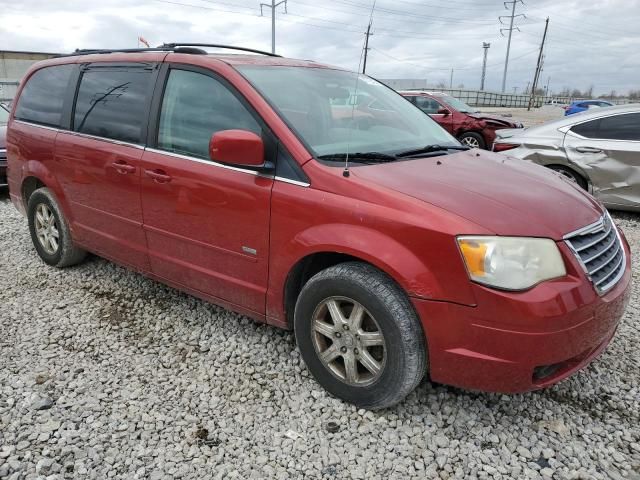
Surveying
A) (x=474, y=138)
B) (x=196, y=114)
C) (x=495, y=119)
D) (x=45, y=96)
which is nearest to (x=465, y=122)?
(x=474, y=138)

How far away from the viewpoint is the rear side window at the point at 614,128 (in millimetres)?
6176

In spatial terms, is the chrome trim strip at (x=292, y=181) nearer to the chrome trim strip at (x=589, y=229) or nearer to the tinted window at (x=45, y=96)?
the chrome trim strip at (x=589, y=229)

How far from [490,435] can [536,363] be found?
1.68 feet

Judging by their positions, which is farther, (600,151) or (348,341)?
(600,151)

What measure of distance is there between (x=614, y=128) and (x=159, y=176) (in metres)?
5.64

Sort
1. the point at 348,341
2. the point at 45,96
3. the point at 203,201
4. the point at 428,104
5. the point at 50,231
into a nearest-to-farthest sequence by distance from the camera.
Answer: the point at 348,341
the point at 203,201
the point at 45,96
the point at 50,231
the point at 428,104

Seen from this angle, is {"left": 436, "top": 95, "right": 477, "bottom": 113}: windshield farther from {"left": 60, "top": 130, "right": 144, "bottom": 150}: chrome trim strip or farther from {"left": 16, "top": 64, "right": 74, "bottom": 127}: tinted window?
{"left": 60, "top": 130, "right": 144, "bottom": 150}: chrome trim strip

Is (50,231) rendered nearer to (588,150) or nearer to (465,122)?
(588,150)

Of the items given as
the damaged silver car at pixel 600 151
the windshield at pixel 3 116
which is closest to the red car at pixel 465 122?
the damaged silver car at pixel 600 151

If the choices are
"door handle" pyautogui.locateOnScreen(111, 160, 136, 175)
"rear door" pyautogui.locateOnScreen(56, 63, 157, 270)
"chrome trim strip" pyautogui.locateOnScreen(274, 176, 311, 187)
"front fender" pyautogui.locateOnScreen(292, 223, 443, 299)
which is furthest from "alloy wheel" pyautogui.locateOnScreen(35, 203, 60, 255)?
"front fender" pyautogui.locateOnScreen(292, 223, 443, 299)

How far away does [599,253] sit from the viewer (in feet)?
8.08

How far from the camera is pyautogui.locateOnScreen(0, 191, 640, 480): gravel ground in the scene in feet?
7.53

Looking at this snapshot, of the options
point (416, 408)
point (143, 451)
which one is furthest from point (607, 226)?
point (143, 451)

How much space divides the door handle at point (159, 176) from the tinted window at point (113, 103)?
0.29 metres
